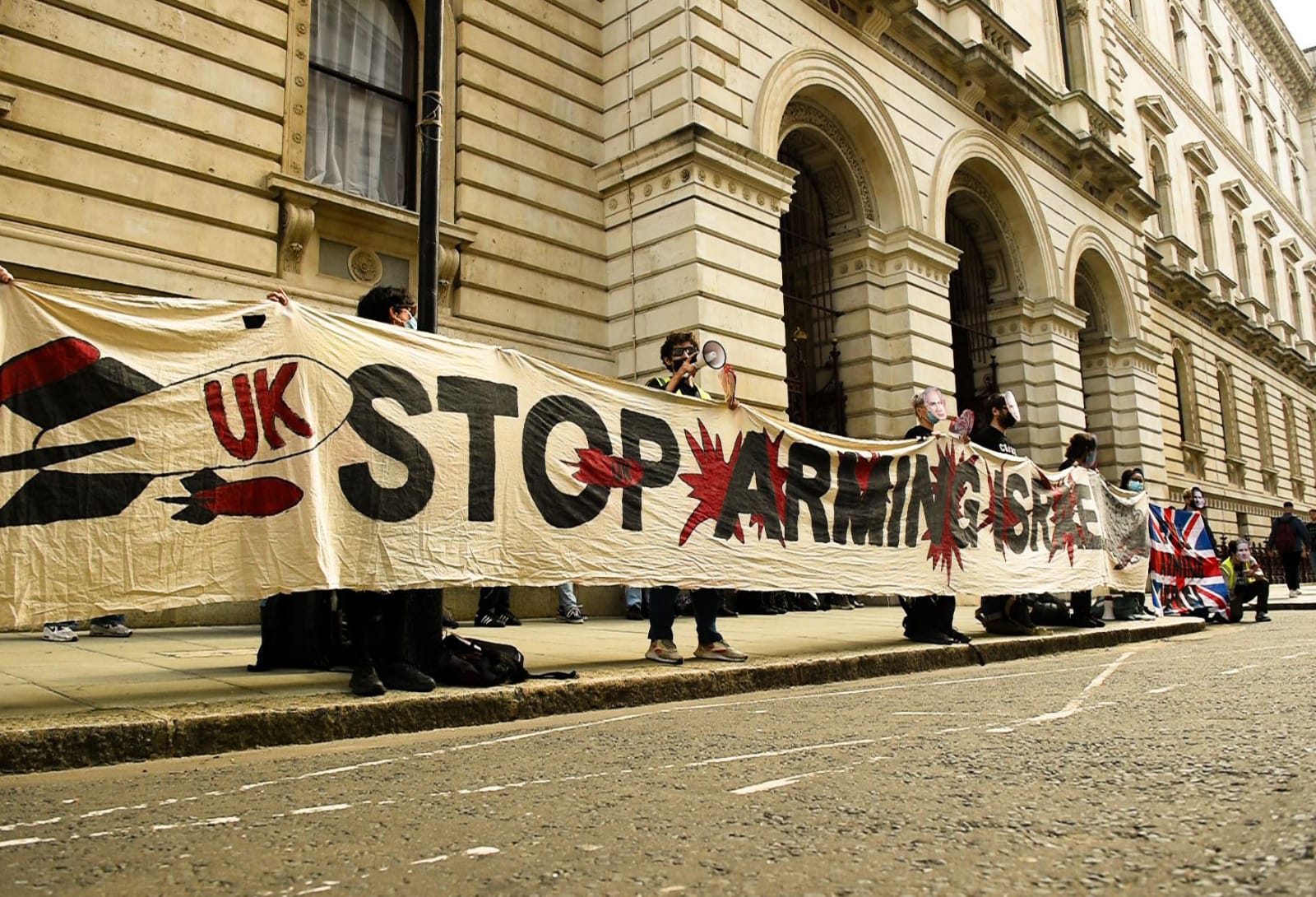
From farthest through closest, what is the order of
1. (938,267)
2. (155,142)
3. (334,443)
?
(938,267)
(155,142)
(334,443)

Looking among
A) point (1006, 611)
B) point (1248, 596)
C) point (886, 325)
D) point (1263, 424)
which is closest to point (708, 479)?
point (1006, 611)

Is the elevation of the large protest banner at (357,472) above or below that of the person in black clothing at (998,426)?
below

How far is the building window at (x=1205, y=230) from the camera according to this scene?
31.8m

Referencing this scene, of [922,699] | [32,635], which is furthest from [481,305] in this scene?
[922,699]

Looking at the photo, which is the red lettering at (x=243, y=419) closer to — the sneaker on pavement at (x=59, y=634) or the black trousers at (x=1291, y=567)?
the sneaker on pavement at (x=59, y=634)

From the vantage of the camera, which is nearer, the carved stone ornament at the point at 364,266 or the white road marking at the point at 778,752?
the white road marking at the point at 778,752

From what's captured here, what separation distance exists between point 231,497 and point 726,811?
3.02 meters

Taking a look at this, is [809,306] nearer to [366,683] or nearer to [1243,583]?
[1243,583]

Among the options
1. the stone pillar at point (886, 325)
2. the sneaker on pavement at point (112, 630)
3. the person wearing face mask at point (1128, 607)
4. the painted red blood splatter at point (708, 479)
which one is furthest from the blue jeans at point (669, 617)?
the stone pillar at point (886, 325)

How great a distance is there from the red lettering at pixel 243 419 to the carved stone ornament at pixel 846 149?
1242cm

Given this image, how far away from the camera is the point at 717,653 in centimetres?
619

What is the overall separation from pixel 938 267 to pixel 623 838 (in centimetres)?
1504

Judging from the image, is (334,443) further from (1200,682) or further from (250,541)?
(1200,682)

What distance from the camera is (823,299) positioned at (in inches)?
635
